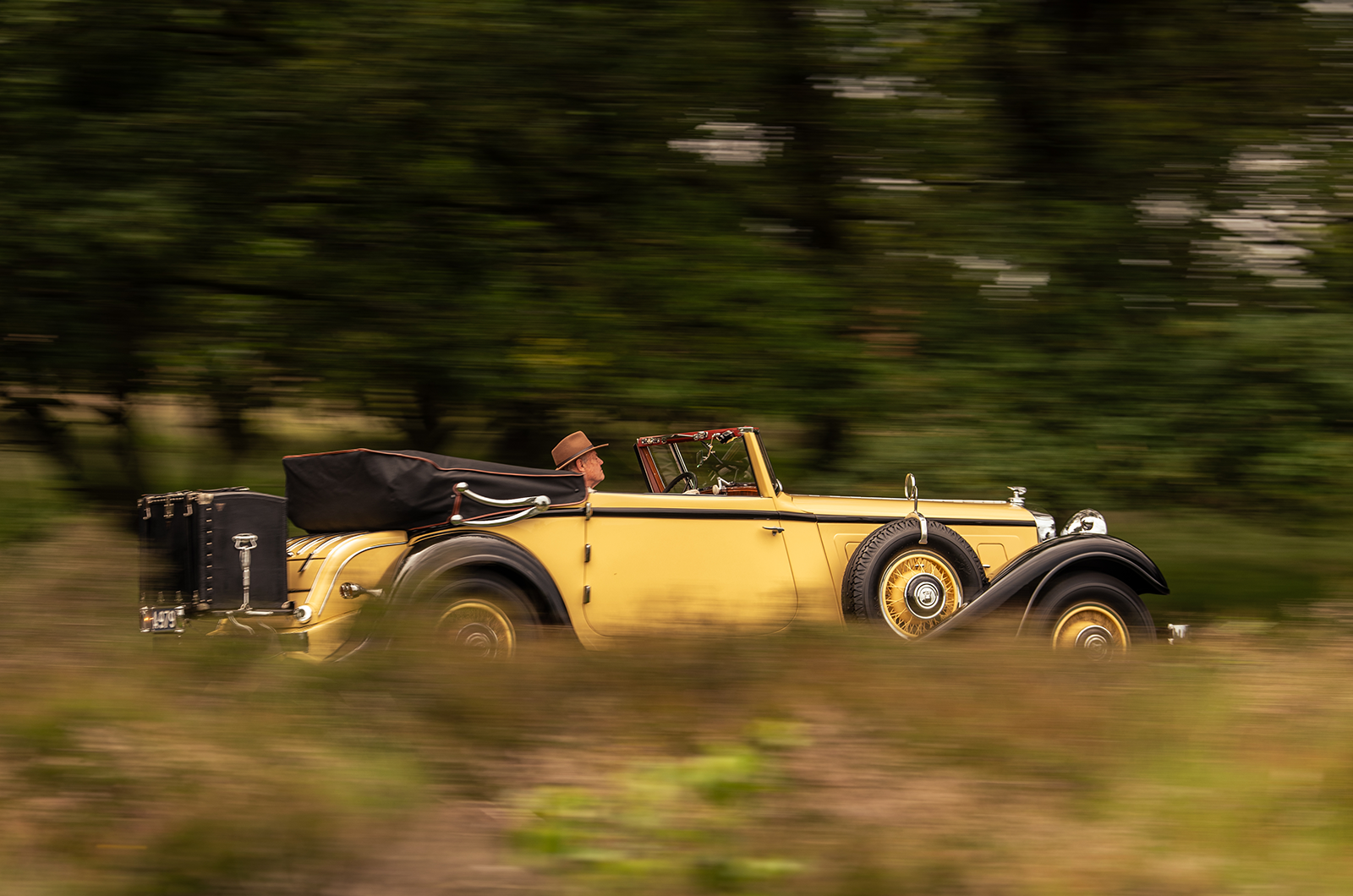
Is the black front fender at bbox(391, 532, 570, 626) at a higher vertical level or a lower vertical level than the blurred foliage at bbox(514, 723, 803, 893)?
higher

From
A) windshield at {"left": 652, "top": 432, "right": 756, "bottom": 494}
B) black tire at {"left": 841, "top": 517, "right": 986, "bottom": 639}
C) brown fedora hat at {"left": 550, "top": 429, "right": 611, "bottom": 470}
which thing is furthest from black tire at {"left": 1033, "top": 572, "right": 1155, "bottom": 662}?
brown fedora hat at {"left": 550, "top": 429, "right": 611, "bottom": 470}

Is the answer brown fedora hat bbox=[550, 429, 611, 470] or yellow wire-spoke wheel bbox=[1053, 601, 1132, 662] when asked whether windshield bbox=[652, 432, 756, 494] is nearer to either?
brown fedora hat bbox=[550, 429, 611, 470]

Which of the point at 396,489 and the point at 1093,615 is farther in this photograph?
the point at 1093,615

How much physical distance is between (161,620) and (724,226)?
476 cm

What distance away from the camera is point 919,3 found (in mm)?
8391

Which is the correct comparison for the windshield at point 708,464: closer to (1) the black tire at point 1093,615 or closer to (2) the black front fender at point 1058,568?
(2) the black front fender at point 1058,568

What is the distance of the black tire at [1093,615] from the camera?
6203 millimetres

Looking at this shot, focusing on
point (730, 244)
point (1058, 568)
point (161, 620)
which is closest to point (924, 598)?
point (1058, 568)

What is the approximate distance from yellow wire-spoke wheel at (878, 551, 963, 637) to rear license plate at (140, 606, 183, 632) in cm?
351

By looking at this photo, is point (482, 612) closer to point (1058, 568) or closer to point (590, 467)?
point (590, 467)

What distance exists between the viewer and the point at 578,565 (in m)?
6.12

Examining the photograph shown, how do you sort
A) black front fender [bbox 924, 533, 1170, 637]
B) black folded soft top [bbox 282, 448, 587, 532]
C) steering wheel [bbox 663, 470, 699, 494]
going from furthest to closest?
steering wheel [bbox 663, 470, 699, 494] → black front fender [bbox 924, 533, 1170, 637] → black folded soft top [bbox 282, 448, 587, 532]

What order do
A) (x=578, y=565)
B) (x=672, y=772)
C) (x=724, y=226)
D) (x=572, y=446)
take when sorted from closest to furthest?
(x=672, y=772)
(x=578, y=565)
(x=572, y=446)
(x=724, y=226)

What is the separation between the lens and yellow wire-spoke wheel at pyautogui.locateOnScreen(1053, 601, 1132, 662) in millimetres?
6246
